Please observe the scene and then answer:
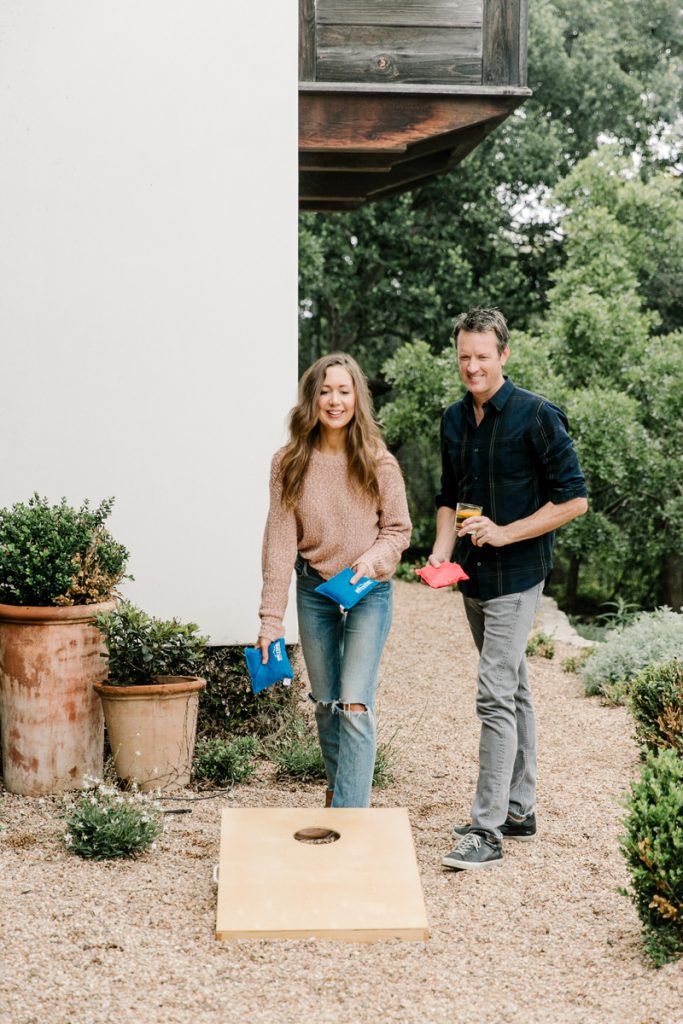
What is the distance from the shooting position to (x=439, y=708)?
629 cm

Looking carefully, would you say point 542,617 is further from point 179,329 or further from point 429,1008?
point 429,1008

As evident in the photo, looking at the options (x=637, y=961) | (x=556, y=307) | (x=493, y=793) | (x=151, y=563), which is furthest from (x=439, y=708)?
(x=556, y=307)

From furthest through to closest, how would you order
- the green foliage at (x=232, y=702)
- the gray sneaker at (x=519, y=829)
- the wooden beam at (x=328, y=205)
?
the wooden beam at (x=328, y=205)
the green foliage at (x=232, y=702)
the gray sneaker at (x=519, y=829)

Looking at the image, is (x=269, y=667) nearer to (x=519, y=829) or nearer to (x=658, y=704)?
(x=519, y=829)

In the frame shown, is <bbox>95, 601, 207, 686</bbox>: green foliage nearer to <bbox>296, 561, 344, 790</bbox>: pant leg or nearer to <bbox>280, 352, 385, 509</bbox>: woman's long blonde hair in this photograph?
<bbox>296, 561, 344, 790</bbox>: pant leg

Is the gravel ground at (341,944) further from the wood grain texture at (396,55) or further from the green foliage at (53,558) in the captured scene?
the wood grain texture at (396,55)

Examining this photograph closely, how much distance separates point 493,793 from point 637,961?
868mm

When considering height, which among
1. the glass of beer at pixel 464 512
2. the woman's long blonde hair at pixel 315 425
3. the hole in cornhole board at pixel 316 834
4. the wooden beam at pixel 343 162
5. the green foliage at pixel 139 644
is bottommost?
the hole in cornhole board at pixel 316 834

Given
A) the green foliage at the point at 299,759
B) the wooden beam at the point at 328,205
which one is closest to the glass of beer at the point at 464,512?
the green foliage at the point at 299,759

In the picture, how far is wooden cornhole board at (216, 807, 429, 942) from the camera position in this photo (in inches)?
122

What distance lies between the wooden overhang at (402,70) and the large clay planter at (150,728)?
3.03 meters

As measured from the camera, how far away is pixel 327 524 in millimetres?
3766

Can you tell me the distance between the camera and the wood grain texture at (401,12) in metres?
5.70

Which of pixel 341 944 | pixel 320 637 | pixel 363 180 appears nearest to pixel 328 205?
pixel 363 180
